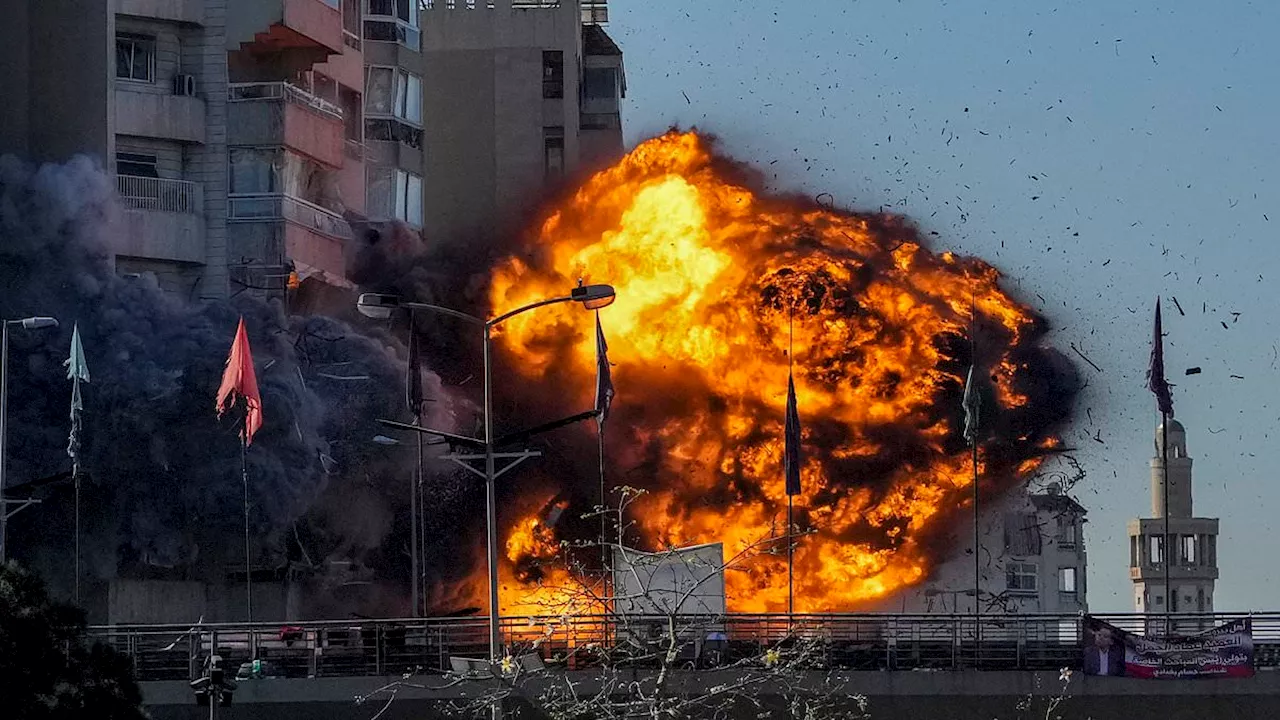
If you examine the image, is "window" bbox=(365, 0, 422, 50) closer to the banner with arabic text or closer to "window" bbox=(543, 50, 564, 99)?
"window" bbox=(543, 50, 564, 99)

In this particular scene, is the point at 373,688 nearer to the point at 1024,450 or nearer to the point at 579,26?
the point at 1024,450

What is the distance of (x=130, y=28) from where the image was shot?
110 metres

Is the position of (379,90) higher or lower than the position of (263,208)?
higher

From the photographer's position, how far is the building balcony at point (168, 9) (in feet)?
357

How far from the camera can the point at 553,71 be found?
465 ft

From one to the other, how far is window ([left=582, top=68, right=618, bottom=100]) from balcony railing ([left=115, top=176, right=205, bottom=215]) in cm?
3853

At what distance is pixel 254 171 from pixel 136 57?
5600 millimetres

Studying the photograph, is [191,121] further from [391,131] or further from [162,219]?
[391,131]

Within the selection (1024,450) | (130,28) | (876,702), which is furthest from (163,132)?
(876,702)

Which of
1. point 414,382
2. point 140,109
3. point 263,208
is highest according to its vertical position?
point 140,109

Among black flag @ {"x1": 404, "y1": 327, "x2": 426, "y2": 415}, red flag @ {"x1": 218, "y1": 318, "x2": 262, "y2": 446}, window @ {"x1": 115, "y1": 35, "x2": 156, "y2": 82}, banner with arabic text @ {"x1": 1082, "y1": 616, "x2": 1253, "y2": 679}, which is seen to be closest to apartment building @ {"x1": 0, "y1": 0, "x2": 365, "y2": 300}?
window @ {"x1": 115, "y1": 35, "x2": 156, "y2": 82}

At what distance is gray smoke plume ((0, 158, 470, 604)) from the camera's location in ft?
335

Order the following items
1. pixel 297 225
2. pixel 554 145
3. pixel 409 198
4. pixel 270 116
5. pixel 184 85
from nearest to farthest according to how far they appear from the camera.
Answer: pixel 184 85 < pixel 270 116 < pixel 297 225 < pixel 409 198 < pixel 554 145

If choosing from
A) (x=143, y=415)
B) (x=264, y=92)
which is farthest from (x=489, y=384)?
(x=264, y=92)
